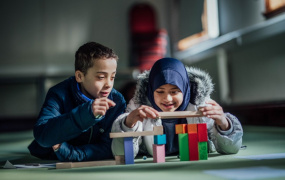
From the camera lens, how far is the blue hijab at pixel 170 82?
152cm

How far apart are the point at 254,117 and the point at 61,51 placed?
3.21 meters

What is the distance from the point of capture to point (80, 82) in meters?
1.61

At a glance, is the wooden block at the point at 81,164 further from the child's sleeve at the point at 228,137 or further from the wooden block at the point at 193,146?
the child's sleeve at the point at 228,137

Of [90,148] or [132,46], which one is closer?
[90,148]

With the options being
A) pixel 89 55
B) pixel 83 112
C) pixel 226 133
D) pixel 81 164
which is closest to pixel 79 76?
pixel 89 55

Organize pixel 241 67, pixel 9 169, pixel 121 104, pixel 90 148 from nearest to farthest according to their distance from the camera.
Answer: pixel 9 169
pixel 90 148
pixel 121 104
pixel 241 67

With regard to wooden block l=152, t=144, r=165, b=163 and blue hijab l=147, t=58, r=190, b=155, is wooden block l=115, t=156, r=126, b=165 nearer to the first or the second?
wooden block l=152, t=144, r=165, b=163

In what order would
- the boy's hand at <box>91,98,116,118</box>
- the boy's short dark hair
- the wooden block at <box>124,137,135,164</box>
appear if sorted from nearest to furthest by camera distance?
1. the boy's hand at <box>91,98,116,118</box>
2. the wooden block at <box>124,137,135,164</box>
3. the boy's short dark hair

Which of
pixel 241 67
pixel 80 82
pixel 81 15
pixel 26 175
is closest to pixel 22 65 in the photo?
pixel 81 15

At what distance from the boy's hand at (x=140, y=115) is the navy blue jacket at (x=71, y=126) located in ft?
0.41

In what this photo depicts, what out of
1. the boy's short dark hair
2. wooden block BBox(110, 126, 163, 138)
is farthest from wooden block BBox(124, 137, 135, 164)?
the boy's short dark hair

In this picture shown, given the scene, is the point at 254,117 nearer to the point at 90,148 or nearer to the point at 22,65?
the point at 90,148

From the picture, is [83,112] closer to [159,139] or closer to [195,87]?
[159,139]

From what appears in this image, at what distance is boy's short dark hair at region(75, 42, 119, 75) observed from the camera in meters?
1.52
